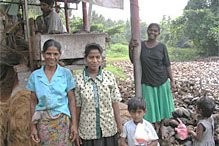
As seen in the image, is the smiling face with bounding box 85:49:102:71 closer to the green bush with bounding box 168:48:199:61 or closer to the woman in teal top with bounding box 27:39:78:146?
the woman in teal top with bounding box 27:39:78:146

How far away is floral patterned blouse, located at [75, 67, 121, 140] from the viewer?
6.40 ft

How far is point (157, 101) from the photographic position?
2859 millimetres

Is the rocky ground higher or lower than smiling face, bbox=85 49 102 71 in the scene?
lower

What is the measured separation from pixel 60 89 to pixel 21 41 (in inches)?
84.5

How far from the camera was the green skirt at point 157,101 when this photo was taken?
112 inches

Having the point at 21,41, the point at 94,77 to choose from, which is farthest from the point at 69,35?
the point at 94,77

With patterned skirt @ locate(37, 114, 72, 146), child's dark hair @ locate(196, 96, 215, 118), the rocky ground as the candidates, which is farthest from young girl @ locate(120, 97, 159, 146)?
the rocky ground

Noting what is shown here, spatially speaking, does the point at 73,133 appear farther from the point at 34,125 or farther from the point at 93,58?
the point at 93,58

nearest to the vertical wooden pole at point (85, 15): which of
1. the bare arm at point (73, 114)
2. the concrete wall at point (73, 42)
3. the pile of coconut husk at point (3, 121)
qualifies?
the concrete wall at point (73, 42)

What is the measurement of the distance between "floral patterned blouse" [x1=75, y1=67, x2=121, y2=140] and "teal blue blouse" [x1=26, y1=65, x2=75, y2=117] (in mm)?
116

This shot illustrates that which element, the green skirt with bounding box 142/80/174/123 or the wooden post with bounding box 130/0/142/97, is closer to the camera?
the wooden post with bounding box 130/0/142/97

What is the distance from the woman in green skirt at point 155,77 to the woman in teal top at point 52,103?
1203 millimetres

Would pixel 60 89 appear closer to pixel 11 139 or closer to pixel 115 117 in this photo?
pixel 115 117

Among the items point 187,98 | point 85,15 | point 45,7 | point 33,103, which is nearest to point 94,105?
point 33,103
